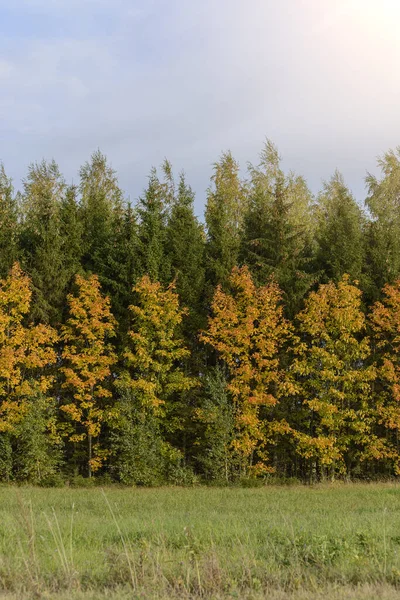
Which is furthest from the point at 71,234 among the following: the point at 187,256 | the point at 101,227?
the point at 187,256

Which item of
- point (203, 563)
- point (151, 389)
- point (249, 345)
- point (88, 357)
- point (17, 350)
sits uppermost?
point (17, 350)

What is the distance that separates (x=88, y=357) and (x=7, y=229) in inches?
365

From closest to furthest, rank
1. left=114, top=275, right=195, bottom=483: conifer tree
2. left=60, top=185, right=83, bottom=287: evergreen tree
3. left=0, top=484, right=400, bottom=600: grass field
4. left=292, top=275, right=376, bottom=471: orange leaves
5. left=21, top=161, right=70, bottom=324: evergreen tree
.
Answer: left=0, top=484, right=400, bottom=600: grass field
left=114, top=275, right=195, bottom=483: conifer tree
left=292, top=275, right=376, bottom=471: orange leaves
left=21, top=161, right=70, bottom=324: evergreen tree
left=60, top=185, right=83, bottom=287: evergreen tree

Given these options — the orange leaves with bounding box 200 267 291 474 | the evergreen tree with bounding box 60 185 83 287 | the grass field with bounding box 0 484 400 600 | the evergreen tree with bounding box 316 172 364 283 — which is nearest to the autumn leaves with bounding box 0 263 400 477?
the orange leaves with bounding box 200 267 291 474

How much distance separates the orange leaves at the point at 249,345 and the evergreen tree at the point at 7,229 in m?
11.4

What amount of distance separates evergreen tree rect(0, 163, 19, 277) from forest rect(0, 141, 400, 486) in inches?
3.0

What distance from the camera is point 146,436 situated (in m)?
29.5

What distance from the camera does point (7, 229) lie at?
34438 mm

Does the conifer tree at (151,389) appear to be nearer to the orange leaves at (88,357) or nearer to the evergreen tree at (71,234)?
the orange leaves at (88,357)

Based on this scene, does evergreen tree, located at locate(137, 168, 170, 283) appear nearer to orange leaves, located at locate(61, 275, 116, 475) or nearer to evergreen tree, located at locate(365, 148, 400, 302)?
orange leaves, located at locate(61, 275, 116, 475)

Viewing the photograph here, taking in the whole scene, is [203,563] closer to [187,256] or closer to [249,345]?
[249,345]

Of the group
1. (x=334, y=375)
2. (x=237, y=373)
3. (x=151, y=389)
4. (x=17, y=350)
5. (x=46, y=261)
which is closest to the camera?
(x=17, y=350)

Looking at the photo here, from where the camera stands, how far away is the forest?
2991 cm

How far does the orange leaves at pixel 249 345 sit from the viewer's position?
1193 inches
